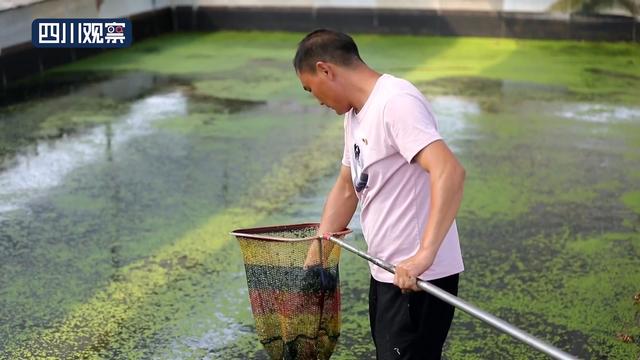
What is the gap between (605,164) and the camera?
5434mm

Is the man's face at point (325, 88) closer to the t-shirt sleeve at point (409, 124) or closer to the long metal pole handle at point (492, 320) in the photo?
the t-shirt sleeve at point (409, 124)

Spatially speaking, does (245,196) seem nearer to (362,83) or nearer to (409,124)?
(362,83)

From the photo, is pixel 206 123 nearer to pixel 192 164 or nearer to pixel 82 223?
pixel 192 164

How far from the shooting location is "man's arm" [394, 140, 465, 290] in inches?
77.7

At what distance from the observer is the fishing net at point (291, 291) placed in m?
2.45

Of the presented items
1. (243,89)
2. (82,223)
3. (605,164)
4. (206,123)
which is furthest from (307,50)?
(243,89)

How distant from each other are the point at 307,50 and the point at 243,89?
5499mm

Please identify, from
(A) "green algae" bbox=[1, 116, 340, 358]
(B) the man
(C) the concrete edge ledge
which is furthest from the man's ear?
(C) the concrete edge ledge

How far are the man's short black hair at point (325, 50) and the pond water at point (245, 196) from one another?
126 cm

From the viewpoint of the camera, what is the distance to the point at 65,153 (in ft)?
18.6

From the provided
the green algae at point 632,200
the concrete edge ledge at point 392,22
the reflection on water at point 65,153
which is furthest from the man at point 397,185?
the concrete edge ledge at point 392,22

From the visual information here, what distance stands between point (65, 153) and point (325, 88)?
3.83 meters

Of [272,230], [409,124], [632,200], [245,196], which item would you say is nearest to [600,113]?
[632,200]

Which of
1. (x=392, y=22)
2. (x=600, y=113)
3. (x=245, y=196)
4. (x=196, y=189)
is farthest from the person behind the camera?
(x=392, y=22)
